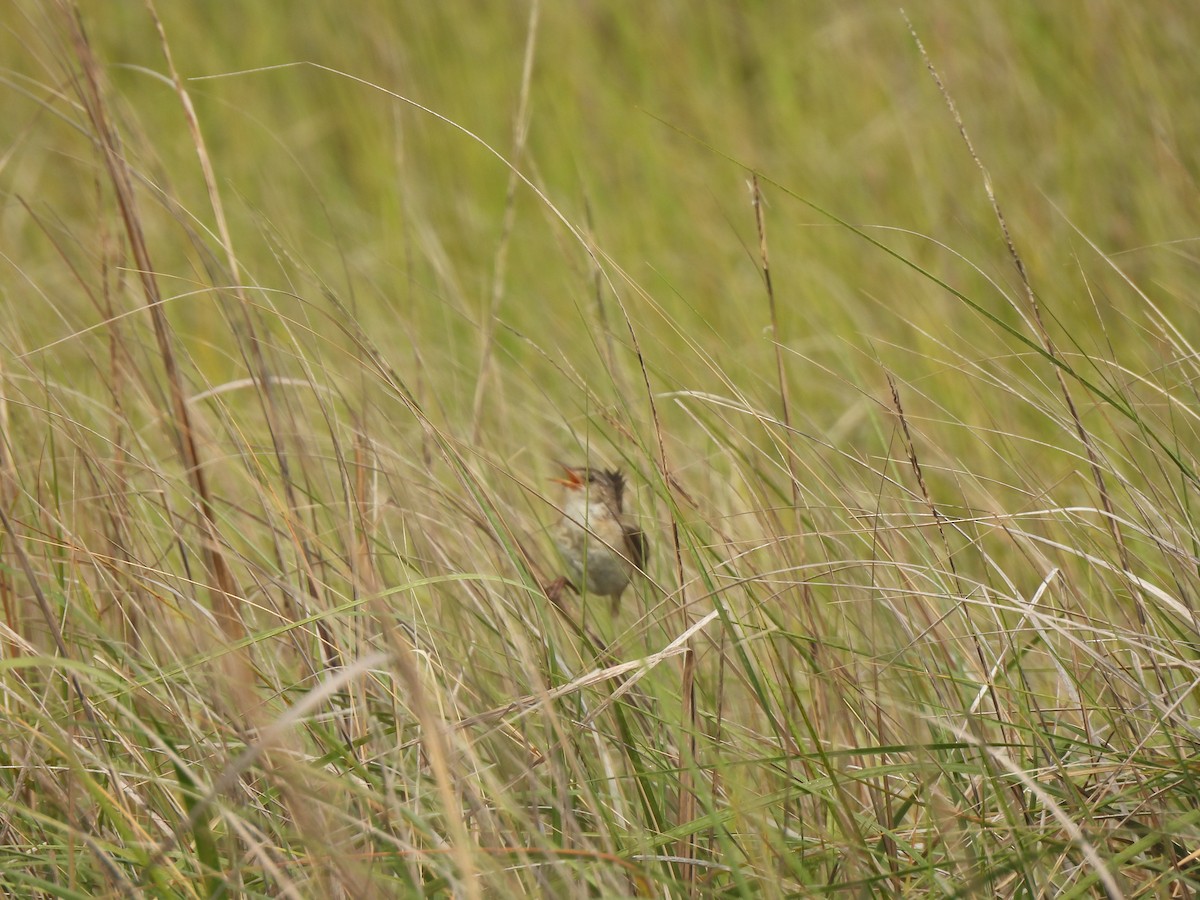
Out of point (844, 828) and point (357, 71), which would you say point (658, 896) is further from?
point (357, 71)

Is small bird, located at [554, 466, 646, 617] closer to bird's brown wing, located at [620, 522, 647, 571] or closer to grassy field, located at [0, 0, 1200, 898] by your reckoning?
bird's brown wing, located at [620, 522, 647, 571]

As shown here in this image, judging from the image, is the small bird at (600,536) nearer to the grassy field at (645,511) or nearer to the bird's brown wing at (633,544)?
the bird's brown wing at (633,544)

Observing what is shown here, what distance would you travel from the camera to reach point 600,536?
2.73 meters

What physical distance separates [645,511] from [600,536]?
20.5 inches

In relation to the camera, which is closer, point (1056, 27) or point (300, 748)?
point (300, 748)

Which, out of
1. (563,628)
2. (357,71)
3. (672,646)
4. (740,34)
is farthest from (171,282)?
(672,646)

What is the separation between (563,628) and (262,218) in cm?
101

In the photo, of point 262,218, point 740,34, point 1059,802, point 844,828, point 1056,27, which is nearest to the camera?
point 844,828

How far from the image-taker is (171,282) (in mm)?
5824

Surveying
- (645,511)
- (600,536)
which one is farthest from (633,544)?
(645,511)

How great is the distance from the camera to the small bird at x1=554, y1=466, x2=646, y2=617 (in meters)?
2.60

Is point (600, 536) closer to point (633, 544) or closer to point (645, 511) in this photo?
point (633, 544)

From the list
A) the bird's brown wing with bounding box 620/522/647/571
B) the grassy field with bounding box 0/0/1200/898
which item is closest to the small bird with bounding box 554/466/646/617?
the bird's brown wing with bounding box 620/522/647/571

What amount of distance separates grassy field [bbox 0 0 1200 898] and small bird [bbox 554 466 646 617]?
0.10m
